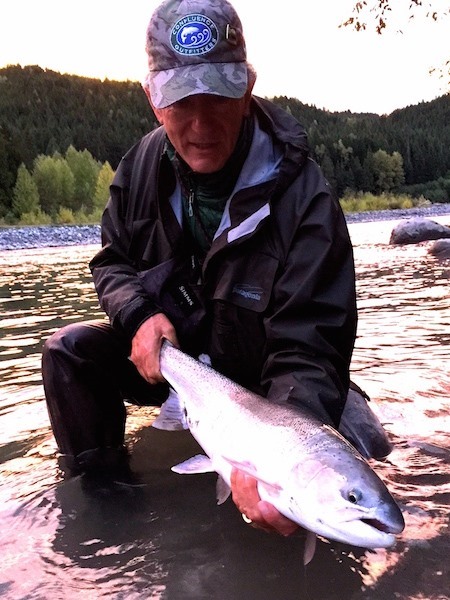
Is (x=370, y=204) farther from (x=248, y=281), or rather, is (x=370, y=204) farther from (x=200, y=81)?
(x=200, y=81)

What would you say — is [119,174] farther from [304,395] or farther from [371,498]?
[371,498]

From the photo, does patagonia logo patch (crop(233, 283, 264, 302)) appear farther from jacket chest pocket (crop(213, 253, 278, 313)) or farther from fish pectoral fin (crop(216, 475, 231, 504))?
fish pectoral fin (crop(216, 475, 231, 504))

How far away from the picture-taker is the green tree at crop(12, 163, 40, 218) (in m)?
42.5

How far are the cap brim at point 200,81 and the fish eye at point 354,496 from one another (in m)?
1.46

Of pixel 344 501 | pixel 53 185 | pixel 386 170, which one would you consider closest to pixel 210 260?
pixel 344 501

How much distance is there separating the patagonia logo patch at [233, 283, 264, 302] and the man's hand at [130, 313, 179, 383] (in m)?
0.30

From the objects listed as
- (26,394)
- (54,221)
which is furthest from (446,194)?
(26,394)

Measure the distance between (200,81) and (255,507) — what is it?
1435 millimetres

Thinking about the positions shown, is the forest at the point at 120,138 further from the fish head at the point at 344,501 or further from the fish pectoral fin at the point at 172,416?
the fish head at the point at 344,501

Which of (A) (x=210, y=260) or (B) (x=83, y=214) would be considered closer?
(A) (x=210, y=260)

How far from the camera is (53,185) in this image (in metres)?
49.0

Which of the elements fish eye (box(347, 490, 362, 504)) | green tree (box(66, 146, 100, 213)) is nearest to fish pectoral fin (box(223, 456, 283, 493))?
fish eye (box(347, 490, 362, 504))

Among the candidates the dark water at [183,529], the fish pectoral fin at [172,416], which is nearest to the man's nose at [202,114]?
the fish pectoral fin at [172,416]

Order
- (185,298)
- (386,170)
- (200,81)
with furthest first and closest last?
(386,170), (185,298), (200,81)
